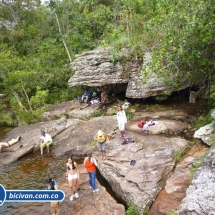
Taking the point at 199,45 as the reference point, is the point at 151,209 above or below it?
below

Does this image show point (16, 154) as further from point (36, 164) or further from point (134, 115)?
point (134, 115)

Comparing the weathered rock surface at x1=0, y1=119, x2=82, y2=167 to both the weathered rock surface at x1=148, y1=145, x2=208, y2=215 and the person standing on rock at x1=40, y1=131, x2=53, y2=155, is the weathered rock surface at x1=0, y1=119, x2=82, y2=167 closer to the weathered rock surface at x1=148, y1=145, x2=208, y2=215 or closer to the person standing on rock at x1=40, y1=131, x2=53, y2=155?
the person standing on rock at x1=40, y1=131, x2=53, y2=155

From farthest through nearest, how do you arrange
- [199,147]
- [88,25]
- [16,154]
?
[88,25] < [16,154] < [199,147]

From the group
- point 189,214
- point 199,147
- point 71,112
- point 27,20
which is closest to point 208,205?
point 189,214

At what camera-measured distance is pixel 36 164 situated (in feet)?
35.9

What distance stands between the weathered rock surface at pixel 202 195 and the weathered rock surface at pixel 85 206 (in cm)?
224

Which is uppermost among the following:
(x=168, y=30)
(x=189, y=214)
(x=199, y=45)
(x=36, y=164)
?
(x=168, y=30)

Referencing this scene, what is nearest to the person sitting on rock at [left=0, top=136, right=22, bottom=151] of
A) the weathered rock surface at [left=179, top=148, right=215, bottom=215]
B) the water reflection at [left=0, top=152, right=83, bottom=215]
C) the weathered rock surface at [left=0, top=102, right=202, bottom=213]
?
the weathered rock surface at [left=0, top=102, right=202, bottom=213]

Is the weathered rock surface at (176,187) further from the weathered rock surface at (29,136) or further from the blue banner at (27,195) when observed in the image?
the weathered rock surface at (29,136)

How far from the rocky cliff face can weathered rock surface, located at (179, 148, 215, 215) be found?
26.2 feet

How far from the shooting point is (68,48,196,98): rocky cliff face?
13.8 metres

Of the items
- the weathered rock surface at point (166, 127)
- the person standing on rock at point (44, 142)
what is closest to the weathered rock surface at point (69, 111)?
the person standing on rock at point (44, 142)

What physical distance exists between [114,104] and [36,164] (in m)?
Result: 7.32

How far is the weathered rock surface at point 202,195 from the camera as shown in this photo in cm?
460
